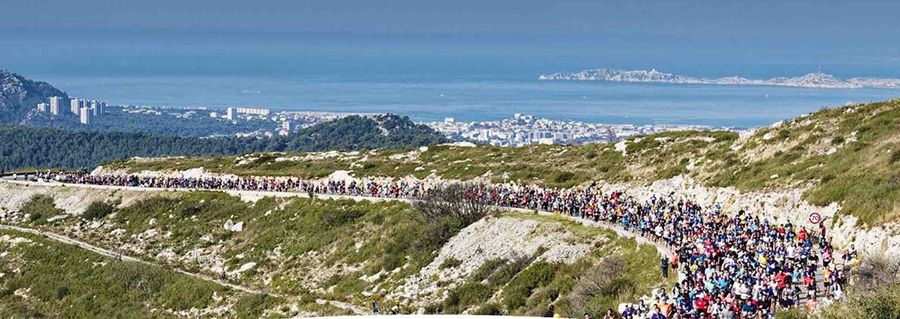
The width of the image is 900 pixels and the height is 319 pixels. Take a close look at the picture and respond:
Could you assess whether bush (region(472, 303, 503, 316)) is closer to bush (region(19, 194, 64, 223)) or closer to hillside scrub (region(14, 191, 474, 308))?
hillside scrub (region(14, 191, 474, 308))

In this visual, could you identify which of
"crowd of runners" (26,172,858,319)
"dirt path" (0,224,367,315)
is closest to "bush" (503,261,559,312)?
"crowd of runners" (26,172,858,319)

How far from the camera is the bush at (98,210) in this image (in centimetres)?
7362

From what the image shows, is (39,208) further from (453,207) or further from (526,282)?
(526,282)

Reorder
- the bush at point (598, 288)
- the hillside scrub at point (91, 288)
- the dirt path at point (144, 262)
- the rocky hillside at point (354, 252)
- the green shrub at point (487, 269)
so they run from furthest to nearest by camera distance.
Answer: the hillside scrub at point (91, 288) → the dirt path at point (144, 262) → the green shrub at point (487, 269) → the rocky hillside at point (354, 252) → the bush at point (598, 288)

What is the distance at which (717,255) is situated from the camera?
32594 mm

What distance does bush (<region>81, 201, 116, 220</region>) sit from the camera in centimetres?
7362

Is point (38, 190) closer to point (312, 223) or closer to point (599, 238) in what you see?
point (312, 223)

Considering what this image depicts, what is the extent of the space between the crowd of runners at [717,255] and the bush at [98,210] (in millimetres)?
28540

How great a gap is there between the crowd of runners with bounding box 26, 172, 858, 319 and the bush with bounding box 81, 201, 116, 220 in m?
28.5

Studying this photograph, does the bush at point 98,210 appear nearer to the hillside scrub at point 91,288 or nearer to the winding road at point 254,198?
the winding road at point 254,198

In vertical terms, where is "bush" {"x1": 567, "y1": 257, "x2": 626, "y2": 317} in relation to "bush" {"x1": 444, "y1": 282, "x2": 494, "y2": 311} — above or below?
above

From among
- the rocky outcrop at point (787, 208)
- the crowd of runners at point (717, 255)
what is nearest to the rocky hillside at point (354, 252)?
the crowd of runners at point (717, 255)

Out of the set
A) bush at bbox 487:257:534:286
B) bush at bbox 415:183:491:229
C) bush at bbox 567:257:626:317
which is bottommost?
bush at bbox 487:257:534:286

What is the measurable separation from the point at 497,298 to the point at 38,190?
52944 mm
